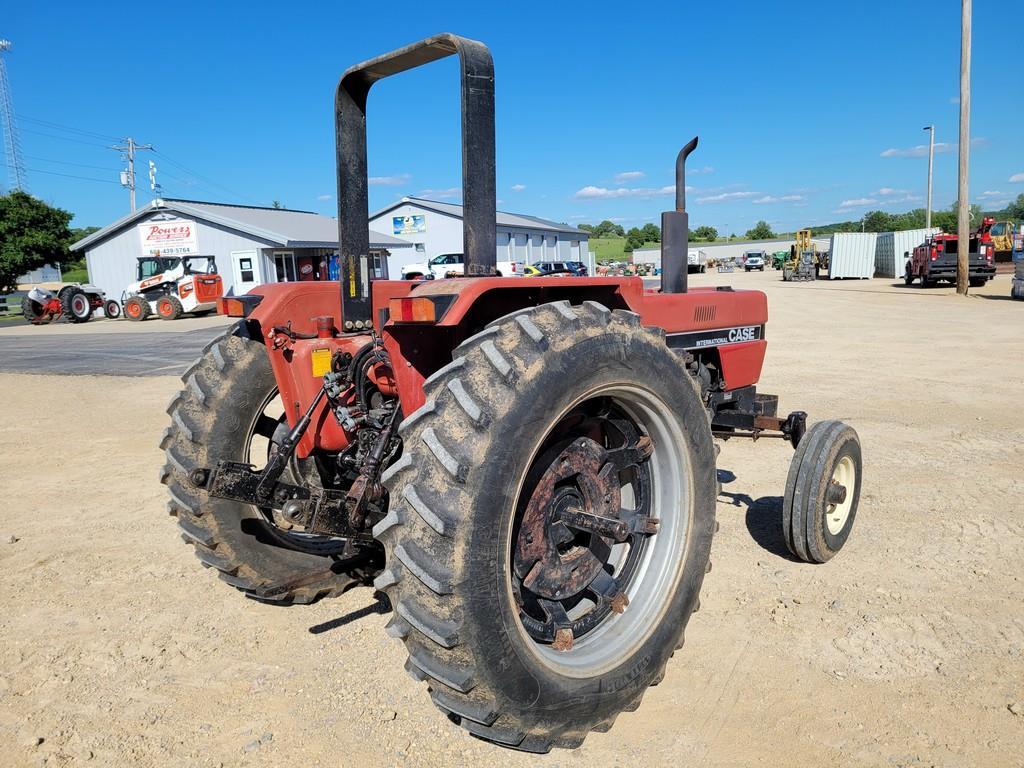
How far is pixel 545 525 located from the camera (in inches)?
107

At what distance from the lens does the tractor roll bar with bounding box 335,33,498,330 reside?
2.64m

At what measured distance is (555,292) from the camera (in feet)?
9.29

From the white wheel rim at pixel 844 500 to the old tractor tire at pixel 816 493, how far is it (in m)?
0.04

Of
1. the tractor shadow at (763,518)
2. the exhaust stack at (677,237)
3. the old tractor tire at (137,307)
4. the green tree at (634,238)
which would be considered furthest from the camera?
the green tree at (634,238)

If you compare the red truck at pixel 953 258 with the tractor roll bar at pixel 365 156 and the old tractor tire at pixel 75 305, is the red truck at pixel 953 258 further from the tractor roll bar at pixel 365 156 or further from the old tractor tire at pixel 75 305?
the old tractor tire at pixel 75 305

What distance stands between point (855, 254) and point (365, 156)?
137 feet

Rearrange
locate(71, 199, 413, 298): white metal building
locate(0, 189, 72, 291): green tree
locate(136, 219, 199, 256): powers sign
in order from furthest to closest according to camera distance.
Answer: locate(0, 189, 72, 291): green tree → locate(136, 219, 199, 256): powers sign → locate(71, 199, 413, 298): white metal building

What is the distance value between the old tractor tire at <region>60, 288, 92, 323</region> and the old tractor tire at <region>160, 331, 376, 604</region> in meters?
27.0

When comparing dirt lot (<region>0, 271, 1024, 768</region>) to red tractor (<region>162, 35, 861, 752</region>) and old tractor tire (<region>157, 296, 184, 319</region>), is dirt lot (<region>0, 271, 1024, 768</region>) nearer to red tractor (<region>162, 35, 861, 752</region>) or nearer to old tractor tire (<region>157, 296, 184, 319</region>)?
red tractor (<region>162, 35, 861, 752</region>)

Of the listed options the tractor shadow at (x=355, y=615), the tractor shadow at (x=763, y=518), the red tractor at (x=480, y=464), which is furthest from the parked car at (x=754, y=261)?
the tractor shadow at (x=355, y=615)

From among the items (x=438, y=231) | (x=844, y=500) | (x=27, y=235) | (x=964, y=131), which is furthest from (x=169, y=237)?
(x=844, y=500)

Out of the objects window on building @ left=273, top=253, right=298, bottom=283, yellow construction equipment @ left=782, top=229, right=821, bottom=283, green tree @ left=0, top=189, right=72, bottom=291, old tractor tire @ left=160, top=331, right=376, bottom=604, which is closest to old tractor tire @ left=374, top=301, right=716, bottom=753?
old tractor tire @ left=160, top=331, right=376, bottom=604

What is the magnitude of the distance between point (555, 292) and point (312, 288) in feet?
4.00

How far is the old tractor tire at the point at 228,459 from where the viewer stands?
3287 millimetres
